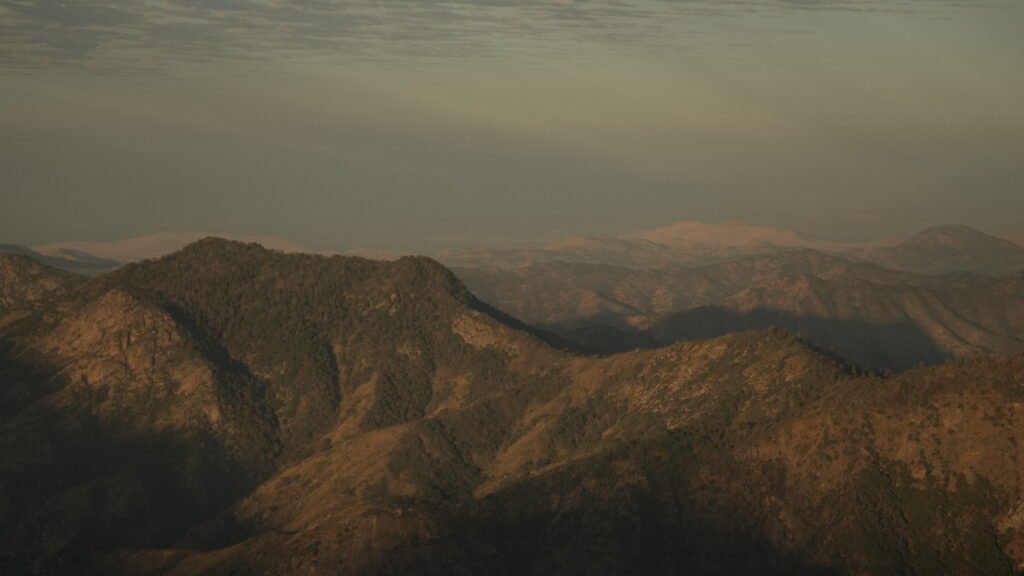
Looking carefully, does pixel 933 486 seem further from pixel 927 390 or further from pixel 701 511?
pixel 701 511

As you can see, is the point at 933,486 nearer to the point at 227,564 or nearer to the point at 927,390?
the point at 927,390

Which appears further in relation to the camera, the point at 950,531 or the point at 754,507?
the point at 754,507

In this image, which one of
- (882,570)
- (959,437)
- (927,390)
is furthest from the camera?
(927,390)

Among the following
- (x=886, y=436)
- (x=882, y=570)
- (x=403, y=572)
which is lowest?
(x=403, y=572)

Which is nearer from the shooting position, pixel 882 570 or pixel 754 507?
pixel 882 570

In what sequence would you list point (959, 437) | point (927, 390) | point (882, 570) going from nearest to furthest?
point (882, 570) → point (959, 437) → point (927, 390)

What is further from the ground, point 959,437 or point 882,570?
point 959,437

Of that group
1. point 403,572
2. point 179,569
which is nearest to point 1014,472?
point 403,572

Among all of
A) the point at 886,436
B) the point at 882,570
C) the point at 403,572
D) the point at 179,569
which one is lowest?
the point at 179,569

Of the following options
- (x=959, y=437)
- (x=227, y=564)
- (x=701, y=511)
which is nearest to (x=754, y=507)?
(x=701, y=511)
